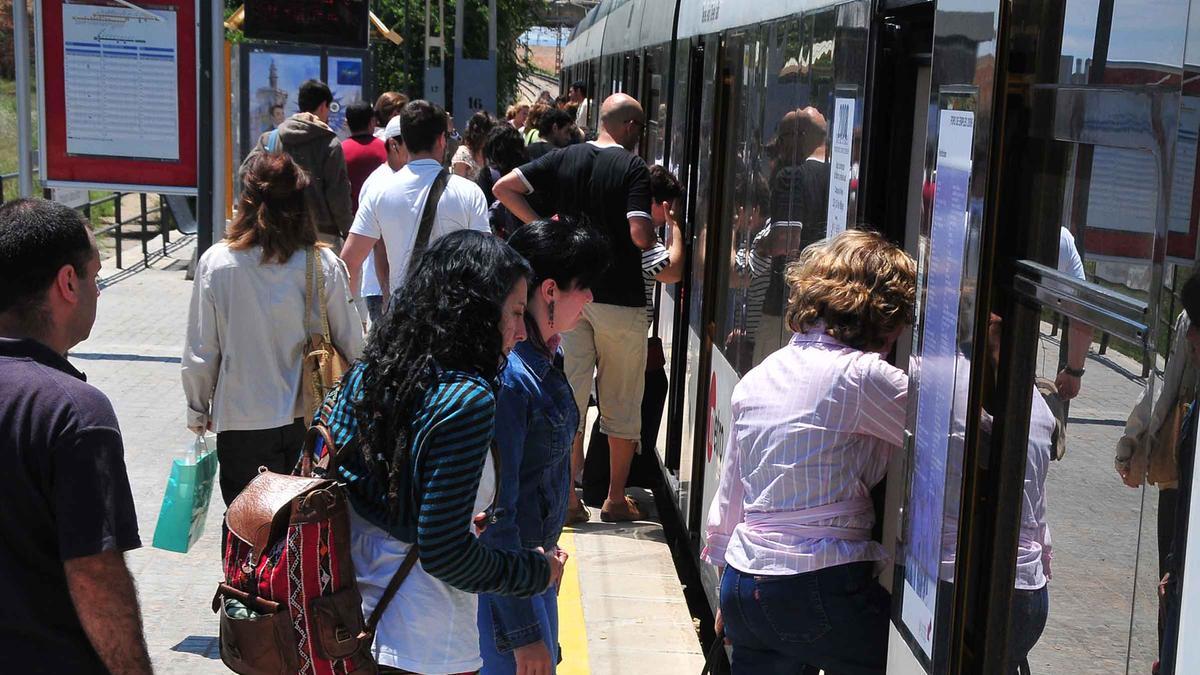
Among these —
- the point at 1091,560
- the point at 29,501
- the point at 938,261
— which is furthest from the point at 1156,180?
the point at 29,501

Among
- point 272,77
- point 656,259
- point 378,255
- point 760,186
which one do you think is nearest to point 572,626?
point 656,259

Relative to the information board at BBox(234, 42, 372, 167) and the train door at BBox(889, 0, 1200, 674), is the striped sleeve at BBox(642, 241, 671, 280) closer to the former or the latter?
the train door at BBox(889, 0, 1200, 674)

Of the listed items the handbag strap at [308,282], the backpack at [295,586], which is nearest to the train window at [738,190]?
the handbag strap at [308,282]

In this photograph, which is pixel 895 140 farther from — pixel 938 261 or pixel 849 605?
pixel 849 605

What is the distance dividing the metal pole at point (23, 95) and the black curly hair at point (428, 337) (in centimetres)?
717

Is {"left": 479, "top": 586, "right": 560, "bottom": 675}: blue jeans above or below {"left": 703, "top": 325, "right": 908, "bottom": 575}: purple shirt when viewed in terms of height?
below

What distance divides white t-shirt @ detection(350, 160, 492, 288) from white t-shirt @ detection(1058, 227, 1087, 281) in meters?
4.66

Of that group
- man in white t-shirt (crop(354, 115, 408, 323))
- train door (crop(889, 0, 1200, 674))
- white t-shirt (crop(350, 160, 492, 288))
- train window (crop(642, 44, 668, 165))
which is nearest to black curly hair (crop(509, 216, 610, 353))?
train door (crop(889, 0, 1200, 674))

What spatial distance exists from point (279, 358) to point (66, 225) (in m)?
2.28

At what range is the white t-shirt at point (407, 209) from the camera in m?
6.65

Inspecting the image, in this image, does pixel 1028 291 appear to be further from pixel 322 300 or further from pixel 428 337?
pixel 322 300

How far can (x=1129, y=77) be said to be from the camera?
1891mm

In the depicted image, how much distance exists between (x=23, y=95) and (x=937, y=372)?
26.5 ft

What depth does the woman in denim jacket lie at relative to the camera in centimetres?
316
